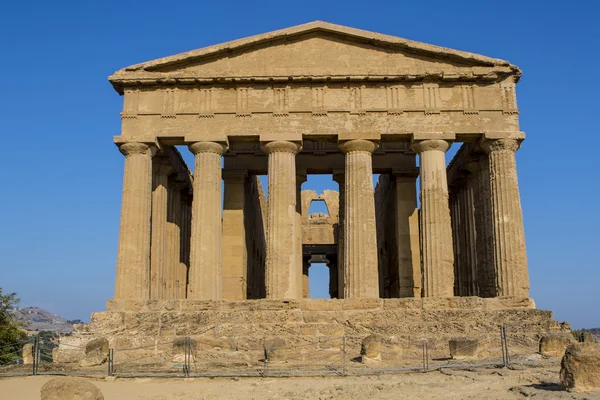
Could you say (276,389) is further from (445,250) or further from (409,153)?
(409,153)

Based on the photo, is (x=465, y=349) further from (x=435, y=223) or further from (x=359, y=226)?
(x=359, y=226)

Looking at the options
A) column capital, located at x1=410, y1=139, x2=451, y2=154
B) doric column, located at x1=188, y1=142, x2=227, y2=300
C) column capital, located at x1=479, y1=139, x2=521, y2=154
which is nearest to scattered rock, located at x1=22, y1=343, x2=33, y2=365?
doric column, located at x1=188, y1=142, x2=227, y2=300

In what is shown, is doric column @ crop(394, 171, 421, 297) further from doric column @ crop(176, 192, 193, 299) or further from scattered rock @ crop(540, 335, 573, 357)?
scattered rock @ crop(540, 335, 573, 357)

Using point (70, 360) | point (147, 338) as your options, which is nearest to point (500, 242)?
point (147, 338)

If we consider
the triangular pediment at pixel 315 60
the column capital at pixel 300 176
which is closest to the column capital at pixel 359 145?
the triangular pediment at pixel 315 60

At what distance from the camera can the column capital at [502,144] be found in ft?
79.6

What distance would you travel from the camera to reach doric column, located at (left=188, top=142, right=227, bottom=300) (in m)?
23.6

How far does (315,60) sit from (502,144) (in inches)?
304

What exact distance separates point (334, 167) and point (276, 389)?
17928mm

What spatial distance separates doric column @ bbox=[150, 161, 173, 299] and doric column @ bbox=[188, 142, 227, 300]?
9.86ft

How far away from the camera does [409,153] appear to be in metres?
30.5

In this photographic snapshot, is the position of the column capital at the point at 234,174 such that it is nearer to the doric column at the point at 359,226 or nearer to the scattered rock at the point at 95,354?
the doric column at the point at 359,226

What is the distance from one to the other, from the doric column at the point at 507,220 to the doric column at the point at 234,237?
11.0 metres

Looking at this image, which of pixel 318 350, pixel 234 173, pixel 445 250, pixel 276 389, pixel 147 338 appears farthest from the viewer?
pixel 234 173
